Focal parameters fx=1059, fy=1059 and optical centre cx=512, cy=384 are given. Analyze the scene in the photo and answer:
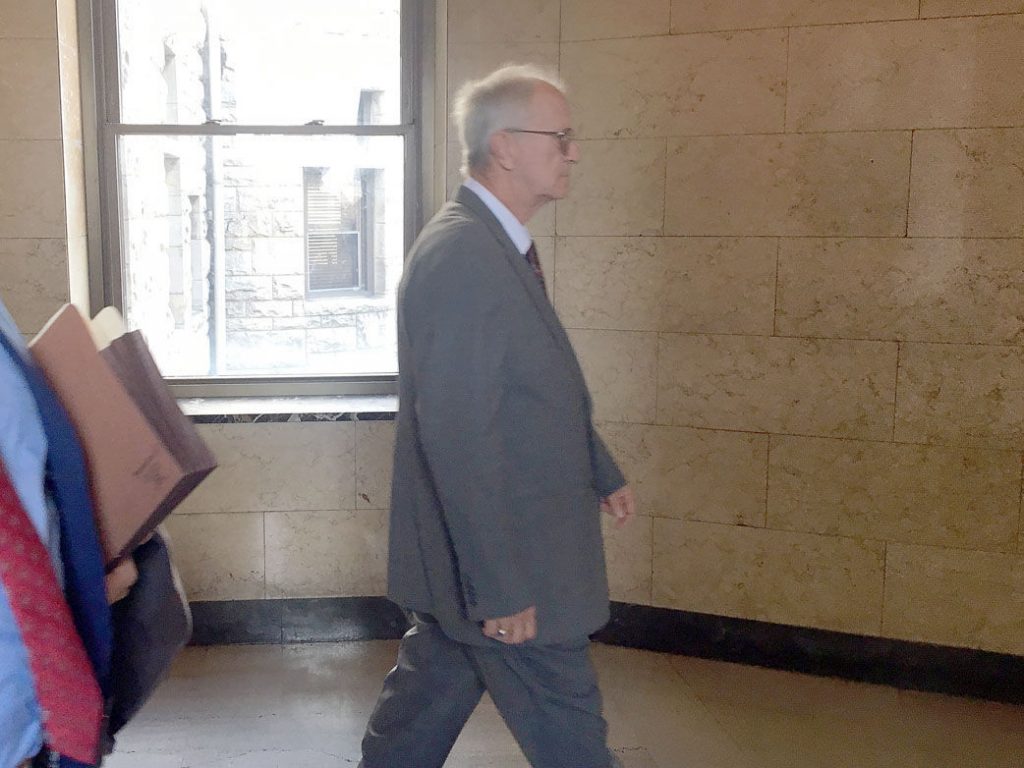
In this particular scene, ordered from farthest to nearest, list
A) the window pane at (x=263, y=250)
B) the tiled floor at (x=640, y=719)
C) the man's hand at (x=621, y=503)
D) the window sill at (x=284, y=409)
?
the window pane at (x=263, y=250) < the window sill at (x=284, y=409) < the tiled floor at (x=640, y=719) < the man's hand at (x=621, y=503)

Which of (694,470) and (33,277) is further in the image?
(694,470)

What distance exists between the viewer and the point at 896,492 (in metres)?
3.03

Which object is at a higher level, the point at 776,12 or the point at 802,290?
the point at 776,12

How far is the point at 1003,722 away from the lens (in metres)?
2.87

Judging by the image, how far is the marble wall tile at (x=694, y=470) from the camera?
10.4ft

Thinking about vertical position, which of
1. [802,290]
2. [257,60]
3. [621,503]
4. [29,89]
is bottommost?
[621,503]

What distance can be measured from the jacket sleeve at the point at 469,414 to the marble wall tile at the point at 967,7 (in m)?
1.80

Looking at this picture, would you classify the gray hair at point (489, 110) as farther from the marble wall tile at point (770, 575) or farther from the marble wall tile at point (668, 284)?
the marble wall tile at point (770, 575)

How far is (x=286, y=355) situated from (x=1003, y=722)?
2.40 metres

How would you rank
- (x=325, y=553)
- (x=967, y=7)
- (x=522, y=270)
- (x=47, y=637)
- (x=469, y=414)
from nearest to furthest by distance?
(x=47, y=637), (x=469, y=414), (x=522, y=270), (x=967, y=7), (x=325, y=553)

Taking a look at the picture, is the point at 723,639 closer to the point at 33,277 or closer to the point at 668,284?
the point at 668,284

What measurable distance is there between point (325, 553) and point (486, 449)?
181 centimetres

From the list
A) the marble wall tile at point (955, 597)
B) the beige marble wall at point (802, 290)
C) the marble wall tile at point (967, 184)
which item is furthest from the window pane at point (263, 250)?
the marble wall tile at point (955, 597)

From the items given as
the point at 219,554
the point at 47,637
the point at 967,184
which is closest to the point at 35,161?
the point at 219,554
